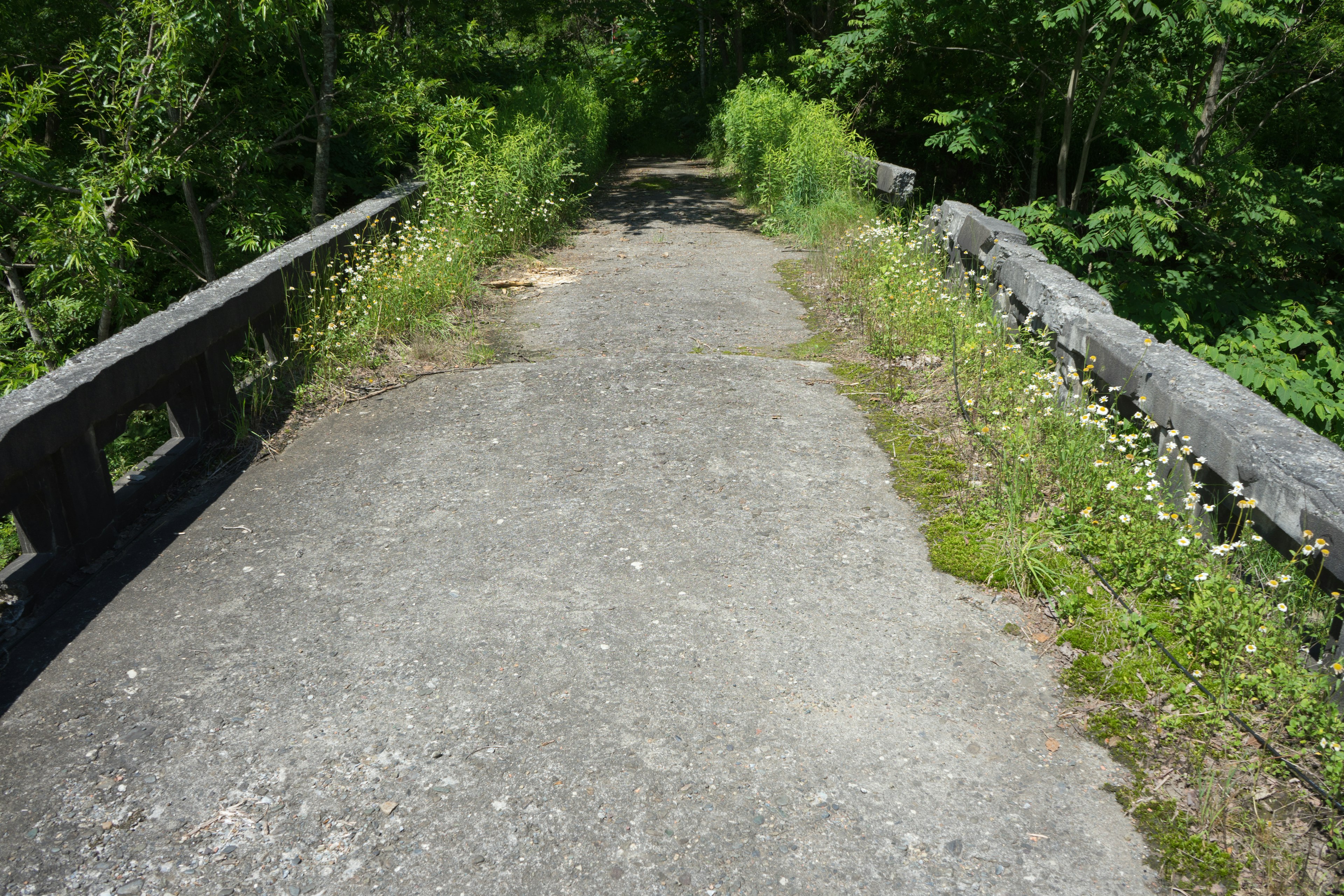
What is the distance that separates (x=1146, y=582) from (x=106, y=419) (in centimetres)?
438

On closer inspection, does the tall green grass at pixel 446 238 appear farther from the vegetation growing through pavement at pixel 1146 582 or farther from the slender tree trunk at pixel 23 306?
the slender tree trunk at pixel 23 306

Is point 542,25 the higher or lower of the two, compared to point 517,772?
higher

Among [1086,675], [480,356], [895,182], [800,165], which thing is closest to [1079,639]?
[1086,675]

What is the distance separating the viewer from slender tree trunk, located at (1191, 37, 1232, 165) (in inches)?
457

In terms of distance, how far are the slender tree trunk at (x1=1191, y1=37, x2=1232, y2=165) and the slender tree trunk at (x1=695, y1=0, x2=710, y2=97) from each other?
531 inches

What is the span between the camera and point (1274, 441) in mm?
3240

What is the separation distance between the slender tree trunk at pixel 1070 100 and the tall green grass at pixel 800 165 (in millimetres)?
2263

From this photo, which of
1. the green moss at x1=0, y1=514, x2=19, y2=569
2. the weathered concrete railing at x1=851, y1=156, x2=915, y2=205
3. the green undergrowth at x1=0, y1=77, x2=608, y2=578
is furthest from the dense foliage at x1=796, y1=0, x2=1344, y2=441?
the green moss at x1=0, y1=514, x2=19, y2=569

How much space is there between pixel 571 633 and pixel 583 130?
13.0 m

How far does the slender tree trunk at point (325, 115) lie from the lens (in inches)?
381

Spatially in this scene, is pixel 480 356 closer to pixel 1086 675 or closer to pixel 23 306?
pixel 1086 675

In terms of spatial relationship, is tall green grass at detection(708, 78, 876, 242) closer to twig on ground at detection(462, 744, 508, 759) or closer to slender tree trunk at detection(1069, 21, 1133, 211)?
slender tree trunk at detection(1069, 21, 1133, 211)

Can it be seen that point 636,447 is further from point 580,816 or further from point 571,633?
point 580,816

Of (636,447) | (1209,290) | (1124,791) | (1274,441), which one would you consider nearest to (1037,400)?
(1274,441)
